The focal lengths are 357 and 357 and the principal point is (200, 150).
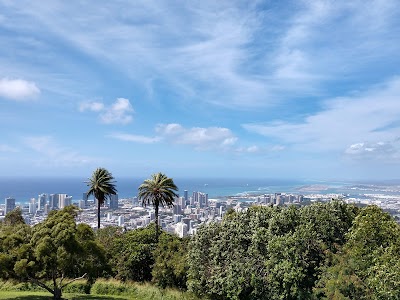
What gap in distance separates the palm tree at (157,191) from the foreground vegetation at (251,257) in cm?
691

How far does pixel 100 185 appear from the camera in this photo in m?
35.2

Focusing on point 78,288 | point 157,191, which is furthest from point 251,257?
point 157,191

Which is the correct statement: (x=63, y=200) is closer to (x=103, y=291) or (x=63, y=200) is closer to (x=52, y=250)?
(x=103, y=291)

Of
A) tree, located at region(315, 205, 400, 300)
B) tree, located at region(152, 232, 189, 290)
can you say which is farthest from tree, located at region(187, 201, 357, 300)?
tree, located at region(152, 232, 189, 290)

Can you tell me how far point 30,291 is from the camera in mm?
24281

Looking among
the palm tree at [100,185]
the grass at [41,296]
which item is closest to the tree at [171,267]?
the grass at [41,296]

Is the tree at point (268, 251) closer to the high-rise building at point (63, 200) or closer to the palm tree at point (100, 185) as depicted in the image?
the palm tree at point (100, 185)

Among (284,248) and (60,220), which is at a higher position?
(60,220)

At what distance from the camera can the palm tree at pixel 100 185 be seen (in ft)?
115

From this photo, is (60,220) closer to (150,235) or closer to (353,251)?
(150,235)

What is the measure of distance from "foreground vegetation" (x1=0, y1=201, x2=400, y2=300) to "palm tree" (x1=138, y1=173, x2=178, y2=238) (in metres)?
6.91

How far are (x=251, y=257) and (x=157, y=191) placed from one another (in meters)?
14.5

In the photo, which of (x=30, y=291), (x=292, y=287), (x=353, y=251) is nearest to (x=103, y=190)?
(x=30, y=291)

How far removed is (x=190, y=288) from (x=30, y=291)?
478 inches
